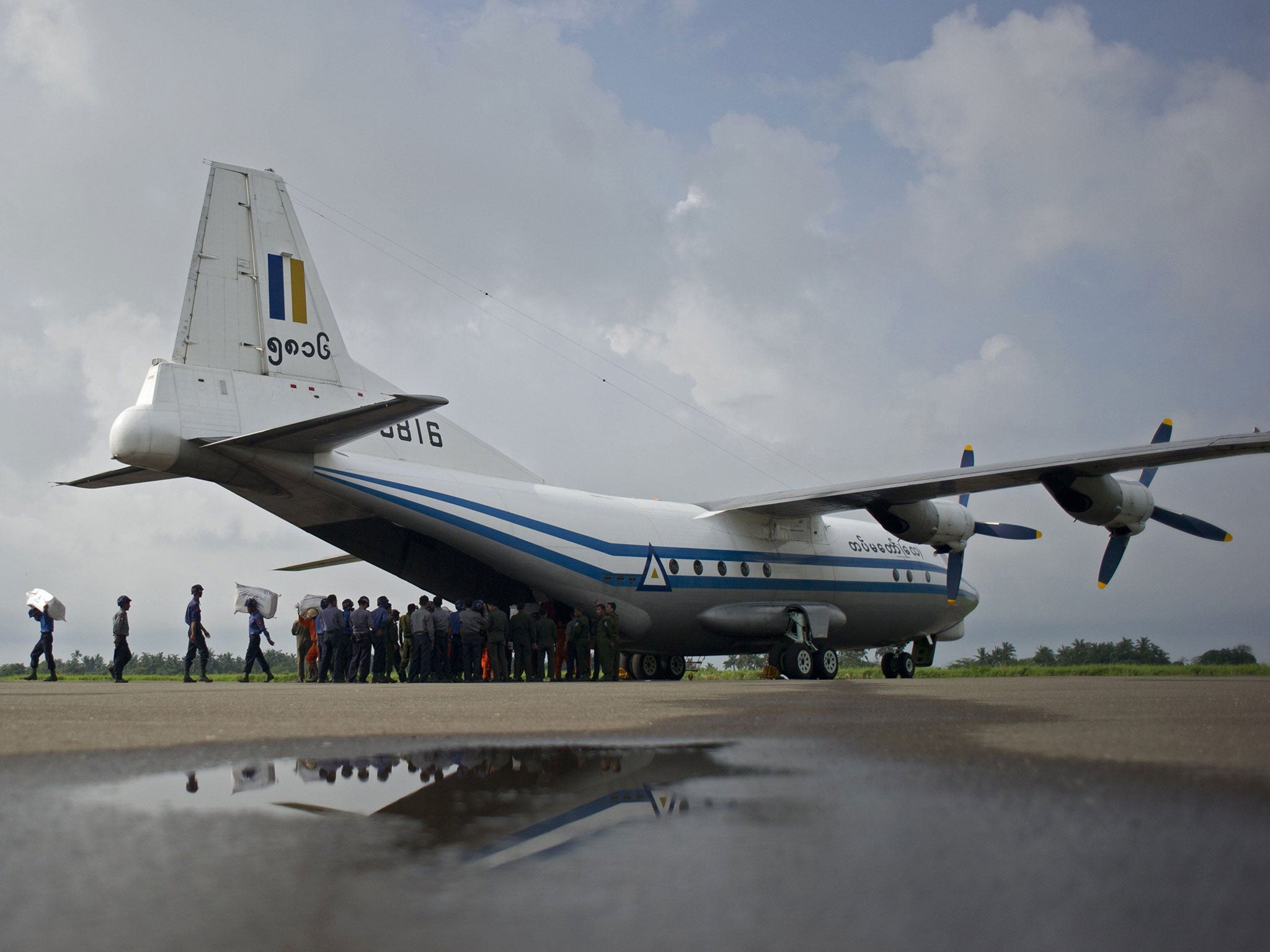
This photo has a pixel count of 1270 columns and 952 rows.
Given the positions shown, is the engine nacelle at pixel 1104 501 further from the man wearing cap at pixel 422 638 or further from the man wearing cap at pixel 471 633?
the man wearing cap at pixel 422 638

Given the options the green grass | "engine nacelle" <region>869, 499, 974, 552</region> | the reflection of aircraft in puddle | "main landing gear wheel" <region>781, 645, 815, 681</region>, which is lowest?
the green grass

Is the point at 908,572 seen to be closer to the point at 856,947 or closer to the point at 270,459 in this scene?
the point at 270,459

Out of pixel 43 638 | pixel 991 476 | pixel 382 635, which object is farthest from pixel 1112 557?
pixel 43 638

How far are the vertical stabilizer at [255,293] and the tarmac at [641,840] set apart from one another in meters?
9.68

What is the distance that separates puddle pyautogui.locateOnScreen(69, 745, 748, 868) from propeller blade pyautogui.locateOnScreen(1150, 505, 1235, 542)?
15.6m

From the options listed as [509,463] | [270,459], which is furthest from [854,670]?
[270,459]

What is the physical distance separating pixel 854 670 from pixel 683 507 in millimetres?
12444

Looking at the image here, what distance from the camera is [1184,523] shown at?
16.6 m

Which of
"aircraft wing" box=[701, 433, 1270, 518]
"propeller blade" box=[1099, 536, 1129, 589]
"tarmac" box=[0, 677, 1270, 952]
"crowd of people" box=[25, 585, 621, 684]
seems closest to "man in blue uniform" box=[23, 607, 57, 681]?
"crowd of people" box=[25, 585, 621, 684]

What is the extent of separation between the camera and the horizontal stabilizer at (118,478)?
49.0 feet

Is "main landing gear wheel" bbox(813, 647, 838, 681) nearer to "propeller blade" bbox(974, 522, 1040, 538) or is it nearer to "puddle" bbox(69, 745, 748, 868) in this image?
"propeller blade" bbox(974, 522, 1040, 538)

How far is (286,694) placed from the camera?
902 centimetres

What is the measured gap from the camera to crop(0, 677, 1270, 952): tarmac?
156 centimetres

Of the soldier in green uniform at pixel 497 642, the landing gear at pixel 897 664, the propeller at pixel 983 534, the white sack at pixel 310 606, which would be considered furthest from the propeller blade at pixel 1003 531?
the white sack at pixel 310 606
